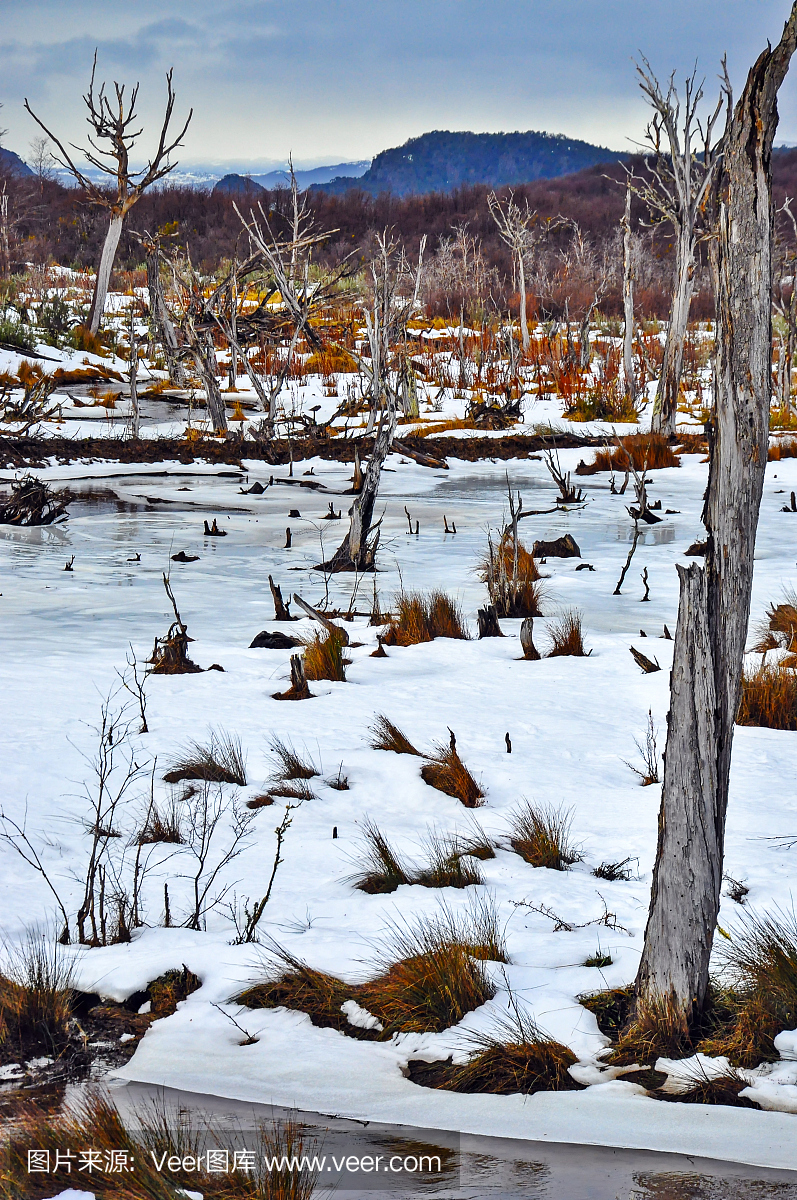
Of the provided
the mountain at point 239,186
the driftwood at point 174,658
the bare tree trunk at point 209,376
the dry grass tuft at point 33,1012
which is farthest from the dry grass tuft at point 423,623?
the mountain at point 239,186

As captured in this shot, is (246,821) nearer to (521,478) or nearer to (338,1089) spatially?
(338,1089)

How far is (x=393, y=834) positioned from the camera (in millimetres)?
3555

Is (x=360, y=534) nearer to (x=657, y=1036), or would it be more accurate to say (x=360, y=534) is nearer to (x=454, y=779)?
(x=454, y=779)

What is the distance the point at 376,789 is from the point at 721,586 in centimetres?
218

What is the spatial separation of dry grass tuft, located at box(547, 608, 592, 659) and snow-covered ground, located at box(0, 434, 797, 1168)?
110mm

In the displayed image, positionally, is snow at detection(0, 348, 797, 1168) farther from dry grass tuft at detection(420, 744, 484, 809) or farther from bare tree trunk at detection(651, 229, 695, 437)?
bare tree trunk at detection(651, 229, 695, 437)

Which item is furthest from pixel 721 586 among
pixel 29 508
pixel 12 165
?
pixel 12 165

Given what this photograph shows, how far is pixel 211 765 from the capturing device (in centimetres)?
389

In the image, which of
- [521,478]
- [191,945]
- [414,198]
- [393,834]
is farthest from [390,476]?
[414,198]

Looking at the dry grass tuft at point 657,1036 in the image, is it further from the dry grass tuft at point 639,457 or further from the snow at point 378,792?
the dry grass tuft at point 639,457

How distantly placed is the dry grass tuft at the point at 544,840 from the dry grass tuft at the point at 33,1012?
1.58 metres

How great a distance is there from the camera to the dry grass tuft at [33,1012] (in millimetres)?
2273

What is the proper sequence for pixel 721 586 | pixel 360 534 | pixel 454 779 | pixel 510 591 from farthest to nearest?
pixel 360 534 < pixel 510 591 < pixel 454 779 < pixel 721 586

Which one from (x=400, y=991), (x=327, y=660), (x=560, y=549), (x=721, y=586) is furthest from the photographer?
(x=560, y=549)
